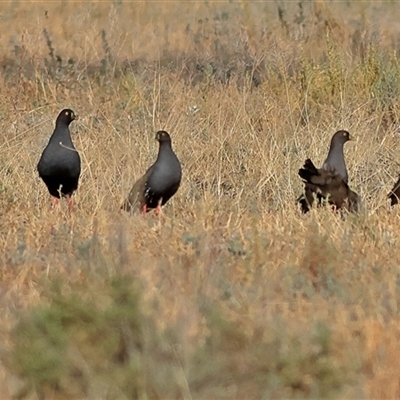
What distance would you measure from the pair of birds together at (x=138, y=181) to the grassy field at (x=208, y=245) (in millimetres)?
112

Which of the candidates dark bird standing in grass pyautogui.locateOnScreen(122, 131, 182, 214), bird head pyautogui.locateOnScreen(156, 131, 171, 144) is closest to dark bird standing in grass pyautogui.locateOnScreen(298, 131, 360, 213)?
dark bird standing in grass pyautogui.locateOnScreen(122, 131, 182, 214)

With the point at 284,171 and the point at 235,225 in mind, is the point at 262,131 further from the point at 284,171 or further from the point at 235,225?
the point at 235,225

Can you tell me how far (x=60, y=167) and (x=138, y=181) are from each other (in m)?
0.48

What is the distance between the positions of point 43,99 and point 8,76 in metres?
1.47

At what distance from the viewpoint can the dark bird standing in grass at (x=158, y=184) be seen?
621 centimetres

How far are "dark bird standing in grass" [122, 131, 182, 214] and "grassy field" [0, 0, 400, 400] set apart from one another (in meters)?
0.10

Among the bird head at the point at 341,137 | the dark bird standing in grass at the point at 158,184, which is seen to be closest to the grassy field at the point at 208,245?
the dark bird standing in grass at the point at 158,184

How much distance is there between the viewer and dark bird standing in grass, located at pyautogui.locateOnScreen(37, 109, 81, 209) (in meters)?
6.59

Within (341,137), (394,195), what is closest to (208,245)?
(394,195)

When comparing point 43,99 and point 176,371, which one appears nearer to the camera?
point 176,371

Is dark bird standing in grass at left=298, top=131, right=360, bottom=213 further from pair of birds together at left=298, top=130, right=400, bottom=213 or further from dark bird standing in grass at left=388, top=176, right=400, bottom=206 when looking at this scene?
dark bird standing in grass at left=388, top=176, right=400, bottom=206

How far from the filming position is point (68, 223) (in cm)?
540

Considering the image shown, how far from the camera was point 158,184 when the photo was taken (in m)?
6.38

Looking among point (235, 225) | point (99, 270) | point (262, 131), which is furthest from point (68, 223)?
→ point (262, 131)
